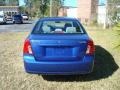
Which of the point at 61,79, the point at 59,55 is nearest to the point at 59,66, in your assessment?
the point at 59,55

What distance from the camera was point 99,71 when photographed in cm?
909

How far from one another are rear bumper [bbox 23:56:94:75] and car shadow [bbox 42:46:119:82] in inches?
23.9

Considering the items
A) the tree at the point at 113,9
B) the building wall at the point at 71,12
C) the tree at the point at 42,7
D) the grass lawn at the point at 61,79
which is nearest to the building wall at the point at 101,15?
the tree at the point at 113,9

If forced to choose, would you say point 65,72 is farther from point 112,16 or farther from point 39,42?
point 112,16

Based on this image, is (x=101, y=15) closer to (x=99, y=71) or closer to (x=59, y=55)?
(x=99, y=71)

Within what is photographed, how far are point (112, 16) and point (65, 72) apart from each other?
24.5 m

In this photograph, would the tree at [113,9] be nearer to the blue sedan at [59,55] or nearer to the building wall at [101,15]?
the building wall at [101,15]

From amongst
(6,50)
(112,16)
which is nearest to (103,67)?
(6,50)

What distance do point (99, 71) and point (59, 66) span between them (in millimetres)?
1850

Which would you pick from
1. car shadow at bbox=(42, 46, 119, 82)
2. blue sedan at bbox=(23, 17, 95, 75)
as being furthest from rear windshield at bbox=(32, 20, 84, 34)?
car shadow at bbox=(42, 46, 119, 82)

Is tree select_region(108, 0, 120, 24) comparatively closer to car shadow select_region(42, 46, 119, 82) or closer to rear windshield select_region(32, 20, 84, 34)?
car shadow select_region(42, 46, 119, 82)

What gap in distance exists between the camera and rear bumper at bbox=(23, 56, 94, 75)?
760 cm

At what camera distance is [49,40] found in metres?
7.64

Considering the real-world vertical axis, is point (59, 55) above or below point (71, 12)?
above
